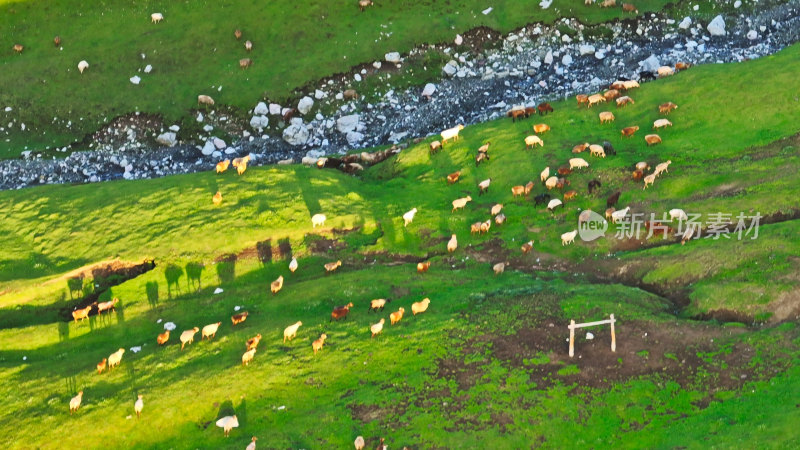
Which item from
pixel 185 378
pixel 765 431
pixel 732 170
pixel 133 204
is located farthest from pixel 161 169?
pixel 765 431

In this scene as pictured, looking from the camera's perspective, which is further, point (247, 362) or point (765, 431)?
point (247, 362)

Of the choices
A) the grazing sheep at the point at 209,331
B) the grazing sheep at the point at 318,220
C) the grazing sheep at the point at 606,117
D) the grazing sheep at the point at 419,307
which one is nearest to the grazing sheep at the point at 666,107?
the grazing sheep at the point at 606,117

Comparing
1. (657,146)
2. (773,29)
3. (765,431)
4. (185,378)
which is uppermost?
(773,29)

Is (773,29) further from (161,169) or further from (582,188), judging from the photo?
(161,169)

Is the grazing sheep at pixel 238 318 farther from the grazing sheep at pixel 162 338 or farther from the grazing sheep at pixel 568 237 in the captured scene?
the grazing sheep at pixel 568 237

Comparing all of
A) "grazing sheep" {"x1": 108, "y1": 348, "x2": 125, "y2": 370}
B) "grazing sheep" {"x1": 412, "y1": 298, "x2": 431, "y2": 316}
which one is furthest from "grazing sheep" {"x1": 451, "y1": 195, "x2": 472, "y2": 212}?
"grazing sheep" {"x1": 108, "y1": 348, "x2": 125, "y2": 370}

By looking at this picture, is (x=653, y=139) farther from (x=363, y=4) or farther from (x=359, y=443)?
(x=363, y=4)

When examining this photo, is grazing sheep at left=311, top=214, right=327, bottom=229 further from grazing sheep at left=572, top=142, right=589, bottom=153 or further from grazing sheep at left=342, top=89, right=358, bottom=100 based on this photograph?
grazing sheep at left=342, top=89, right=358, bottom=100
